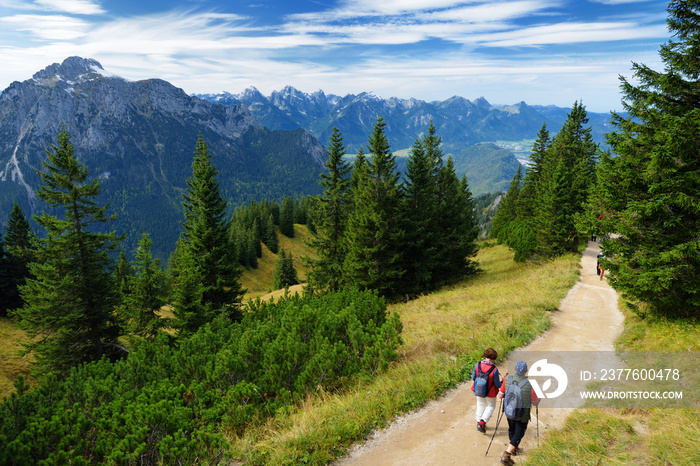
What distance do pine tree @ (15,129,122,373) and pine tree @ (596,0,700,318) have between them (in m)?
27.1

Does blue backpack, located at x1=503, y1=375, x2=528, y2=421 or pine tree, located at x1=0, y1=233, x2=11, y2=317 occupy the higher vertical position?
blue backpack, located at x1=503, y1=375, x2=528, y2=421

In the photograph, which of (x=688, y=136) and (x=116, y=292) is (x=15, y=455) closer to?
(x=688, y=136)

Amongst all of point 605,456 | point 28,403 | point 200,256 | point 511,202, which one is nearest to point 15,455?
point 28,403

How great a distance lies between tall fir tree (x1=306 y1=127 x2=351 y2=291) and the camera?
98.7 feet

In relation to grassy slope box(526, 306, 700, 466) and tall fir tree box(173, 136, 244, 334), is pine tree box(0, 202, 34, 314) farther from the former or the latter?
grassy slope box(526, 306, 700, 466)

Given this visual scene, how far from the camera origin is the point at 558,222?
30609 mm

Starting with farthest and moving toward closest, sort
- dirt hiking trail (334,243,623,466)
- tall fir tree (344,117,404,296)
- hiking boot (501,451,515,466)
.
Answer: tall fir tree (344,117,404,296)
dirt hiking trail (334,243,623,466)
hiking boot (501,451,515,466)

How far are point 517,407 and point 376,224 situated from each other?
18532 mm

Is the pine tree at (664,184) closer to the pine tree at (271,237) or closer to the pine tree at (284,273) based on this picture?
the pine tree at (284,273)

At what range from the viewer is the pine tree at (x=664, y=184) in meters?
10.5

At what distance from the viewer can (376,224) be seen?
24.6m

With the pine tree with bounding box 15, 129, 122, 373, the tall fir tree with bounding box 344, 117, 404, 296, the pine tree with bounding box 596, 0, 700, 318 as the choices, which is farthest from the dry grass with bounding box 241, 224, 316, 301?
the pine tree with bounding box 596, 0, 700, 318

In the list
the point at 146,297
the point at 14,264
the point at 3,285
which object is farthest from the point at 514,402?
the point at 14,264

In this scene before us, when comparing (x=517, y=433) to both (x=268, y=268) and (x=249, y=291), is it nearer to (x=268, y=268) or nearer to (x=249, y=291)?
(x=249, y=291)
